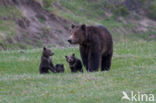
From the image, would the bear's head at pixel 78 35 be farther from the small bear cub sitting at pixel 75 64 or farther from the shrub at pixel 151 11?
the shrub at pixel 151 11

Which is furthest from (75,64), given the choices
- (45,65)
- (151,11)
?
(151,11)

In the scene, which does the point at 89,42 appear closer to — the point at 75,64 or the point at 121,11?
the point at 75,64

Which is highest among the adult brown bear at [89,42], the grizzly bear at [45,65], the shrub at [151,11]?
the adult brown bear at [89,42]

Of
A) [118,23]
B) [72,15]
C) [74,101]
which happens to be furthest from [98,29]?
[118,23]

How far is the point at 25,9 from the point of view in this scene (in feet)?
121

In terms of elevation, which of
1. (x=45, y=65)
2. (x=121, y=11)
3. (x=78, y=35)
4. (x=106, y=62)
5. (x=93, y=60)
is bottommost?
(x=121, y=11)

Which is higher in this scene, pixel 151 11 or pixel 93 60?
pixel 93 60

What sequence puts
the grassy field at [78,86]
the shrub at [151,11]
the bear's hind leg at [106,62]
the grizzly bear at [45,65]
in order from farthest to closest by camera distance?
1. the shrub at [151,11]
2. the bear's hind leg at [106,62]
3. the grizzly bear at [45,65]
4. the grassy field at [78,86]

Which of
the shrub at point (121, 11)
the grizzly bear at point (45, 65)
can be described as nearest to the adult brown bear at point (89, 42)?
the grizzly bear at point (45, 65)

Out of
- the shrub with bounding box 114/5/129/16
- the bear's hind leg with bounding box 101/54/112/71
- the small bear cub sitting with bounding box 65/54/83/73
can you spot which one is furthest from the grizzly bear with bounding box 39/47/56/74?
the shrub with bounding box 114/5/129/16

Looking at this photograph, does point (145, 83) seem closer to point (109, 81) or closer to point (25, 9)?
point (109, 81)

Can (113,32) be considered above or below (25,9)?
below

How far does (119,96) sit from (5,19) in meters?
25.5

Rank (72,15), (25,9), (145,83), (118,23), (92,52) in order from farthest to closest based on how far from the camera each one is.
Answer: (118,23), (72,15), (25,9), (92,52), (145,83)
